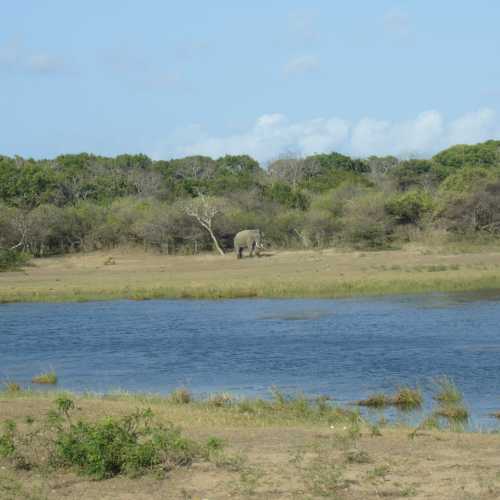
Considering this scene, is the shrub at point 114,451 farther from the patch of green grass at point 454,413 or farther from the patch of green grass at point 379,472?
the patch of green grass at point 454,413

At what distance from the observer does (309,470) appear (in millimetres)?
10109

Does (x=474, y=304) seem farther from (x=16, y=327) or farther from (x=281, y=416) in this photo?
(x=281, y=416)

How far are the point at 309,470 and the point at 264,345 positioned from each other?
49.7ft

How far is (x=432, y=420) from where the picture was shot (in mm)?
13438

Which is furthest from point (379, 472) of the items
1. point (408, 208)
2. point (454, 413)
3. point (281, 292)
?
point (408, 208)

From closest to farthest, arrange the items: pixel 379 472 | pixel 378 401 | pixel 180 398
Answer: pixel 379 472 < pixel 180 398 < pixel 378 401

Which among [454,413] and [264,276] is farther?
[264,276]

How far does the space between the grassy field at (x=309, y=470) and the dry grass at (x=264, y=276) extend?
2440 centimetres

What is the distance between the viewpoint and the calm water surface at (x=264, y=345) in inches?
760

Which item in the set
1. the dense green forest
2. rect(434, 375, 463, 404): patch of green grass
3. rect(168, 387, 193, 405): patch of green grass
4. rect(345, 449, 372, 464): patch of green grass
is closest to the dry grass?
the dense green forest

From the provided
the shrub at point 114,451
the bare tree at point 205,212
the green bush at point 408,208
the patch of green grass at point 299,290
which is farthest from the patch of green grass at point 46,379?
the green bush at point 408,208

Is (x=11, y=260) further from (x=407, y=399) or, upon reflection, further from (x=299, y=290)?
(x=407, y=399)

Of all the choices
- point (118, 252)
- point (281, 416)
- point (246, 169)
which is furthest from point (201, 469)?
point (246, 169)

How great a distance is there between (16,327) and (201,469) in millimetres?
Answer: 21483
